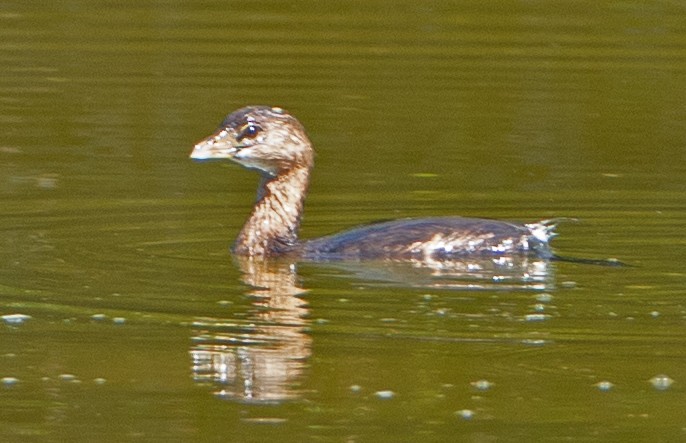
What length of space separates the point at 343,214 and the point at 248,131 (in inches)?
61.2

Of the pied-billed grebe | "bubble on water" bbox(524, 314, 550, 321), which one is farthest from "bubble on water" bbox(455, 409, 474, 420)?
the pied-billed grebe

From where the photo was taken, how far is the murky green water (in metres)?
8.07

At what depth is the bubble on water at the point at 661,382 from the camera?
326 inches

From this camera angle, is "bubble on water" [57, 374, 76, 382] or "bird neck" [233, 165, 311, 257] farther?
"bird neck" [233, 165, 311, 257]

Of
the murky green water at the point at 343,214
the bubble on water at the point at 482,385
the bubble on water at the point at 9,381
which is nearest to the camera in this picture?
the murky green water at the point at 343,214

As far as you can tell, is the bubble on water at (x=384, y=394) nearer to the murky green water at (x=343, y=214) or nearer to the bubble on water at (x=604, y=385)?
the murky green water at (x=343, y=214)

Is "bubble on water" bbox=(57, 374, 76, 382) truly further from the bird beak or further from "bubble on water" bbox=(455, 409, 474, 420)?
the bird beak

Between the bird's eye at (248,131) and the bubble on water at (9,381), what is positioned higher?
the bird's eye at (248,131)

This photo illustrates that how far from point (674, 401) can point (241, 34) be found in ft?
45.2

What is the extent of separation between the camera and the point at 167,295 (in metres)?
9.94

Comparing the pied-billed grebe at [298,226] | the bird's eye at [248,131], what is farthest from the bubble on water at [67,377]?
the bird's eye at [248,131]

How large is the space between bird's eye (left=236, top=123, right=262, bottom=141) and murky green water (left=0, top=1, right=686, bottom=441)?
648 mm

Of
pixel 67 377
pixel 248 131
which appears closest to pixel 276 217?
pixel 248 131

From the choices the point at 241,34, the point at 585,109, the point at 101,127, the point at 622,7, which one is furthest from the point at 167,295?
the point at 622,7
